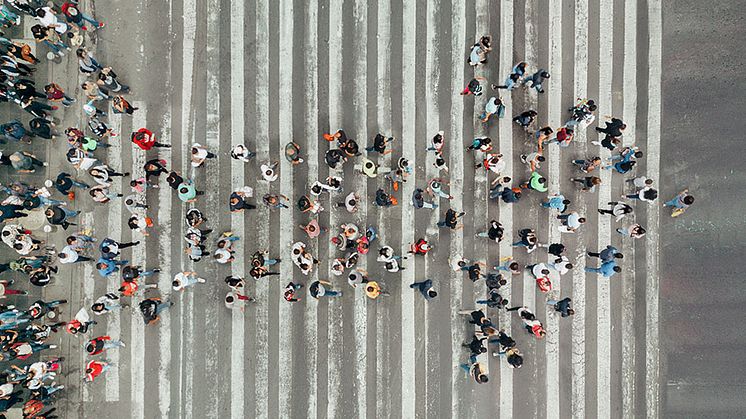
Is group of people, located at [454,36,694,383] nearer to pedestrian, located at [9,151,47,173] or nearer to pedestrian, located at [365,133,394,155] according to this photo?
pedestrian, located at [365,133,394,155]

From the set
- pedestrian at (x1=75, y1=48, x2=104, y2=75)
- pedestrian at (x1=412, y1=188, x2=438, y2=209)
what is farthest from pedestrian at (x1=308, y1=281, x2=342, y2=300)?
pedestrian at (x1=75, y1=48, x2=104, y2=75)

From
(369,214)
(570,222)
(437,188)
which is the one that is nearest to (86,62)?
(369,214)

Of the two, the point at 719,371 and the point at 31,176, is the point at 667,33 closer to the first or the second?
the point at 719,371

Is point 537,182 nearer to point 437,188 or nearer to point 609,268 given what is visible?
point 437,188

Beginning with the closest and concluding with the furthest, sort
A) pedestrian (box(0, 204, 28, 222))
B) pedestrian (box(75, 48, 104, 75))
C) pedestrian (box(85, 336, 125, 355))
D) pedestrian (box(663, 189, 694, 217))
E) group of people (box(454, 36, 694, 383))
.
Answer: pedestrian (box(0, 204, 28, 222)), pedestrian (box(85, 336, 125, 355)), pedestrian (box(75, 48, 104, 75)), group of people (box(454, 36, 694, 383)), pedestrian (box(663, 189, 694, 217))

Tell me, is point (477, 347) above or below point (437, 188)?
below

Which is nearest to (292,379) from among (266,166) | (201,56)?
(266,166)
